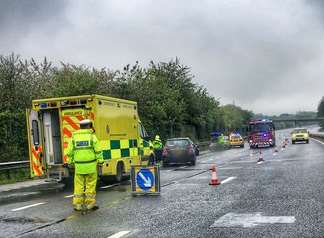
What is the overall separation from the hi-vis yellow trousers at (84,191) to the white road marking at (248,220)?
3083mm

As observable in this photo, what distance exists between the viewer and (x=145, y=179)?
13875 mm

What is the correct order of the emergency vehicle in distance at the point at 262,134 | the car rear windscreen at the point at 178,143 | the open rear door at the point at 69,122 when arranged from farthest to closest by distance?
the emergency vehicle in distance at the point at 262,134 → the car rear windscreen at the point at 178,143 → the open rear door at the point at 69,122

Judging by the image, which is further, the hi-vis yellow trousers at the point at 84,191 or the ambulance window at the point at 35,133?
the ambulance window at the point at 35,133

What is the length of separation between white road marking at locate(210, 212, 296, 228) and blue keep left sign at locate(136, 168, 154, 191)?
4090 millimetres

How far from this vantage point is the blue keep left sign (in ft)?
45.2

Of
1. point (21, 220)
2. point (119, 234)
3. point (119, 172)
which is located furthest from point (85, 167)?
point (119, 172)

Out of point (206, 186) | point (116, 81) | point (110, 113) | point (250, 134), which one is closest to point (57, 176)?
point (110, 113)

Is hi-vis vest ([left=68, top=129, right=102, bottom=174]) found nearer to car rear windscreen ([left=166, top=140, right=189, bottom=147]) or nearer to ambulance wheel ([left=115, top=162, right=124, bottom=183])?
ambulance wheel ([left=115, top=162, right=124, bottom=183])

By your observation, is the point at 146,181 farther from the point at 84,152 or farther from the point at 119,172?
the point at 119,172

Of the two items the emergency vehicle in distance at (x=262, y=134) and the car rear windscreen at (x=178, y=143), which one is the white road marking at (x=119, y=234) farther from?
the emergency vehicle in distance at (x=262, y=134)

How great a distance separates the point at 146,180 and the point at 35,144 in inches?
194

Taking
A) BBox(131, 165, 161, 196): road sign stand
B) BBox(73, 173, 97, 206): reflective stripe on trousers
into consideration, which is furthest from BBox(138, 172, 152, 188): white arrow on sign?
BBox(73, 173, 97, 206): reflective stripe on trousers

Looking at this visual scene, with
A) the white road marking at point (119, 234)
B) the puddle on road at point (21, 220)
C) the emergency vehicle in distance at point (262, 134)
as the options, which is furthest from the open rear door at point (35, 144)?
the emergency vehicle in distance at point (262, 134)

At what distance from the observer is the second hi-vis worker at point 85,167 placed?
11.5 metres
